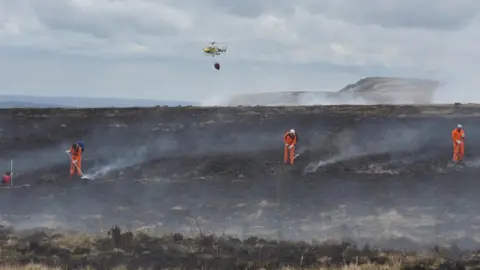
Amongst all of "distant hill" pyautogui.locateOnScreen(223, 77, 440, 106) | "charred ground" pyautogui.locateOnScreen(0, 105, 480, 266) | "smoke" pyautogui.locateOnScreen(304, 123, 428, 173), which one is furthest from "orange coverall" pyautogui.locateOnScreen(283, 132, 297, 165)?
"distant hill" pyautogui.locateOnScreen(223, 77, 440, 106)

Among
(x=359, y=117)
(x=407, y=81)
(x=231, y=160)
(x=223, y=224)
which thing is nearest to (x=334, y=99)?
Result: (x=407, y=81)

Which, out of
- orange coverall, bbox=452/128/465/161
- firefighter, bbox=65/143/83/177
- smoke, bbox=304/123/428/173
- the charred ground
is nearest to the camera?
the charred ground

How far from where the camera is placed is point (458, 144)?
103 feet

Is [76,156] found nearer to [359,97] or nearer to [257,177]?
[257,177]

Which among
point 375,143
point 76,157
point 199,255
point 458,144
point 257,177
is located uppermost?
point 458,144

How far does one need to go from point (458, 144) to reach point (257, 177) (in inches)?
349

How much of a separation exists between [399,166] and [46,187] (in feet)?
51.9

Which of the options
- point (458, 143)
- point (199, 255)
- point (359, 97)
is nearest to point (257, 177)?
point (458, 143)

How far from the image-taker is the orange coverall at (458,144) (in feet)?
101

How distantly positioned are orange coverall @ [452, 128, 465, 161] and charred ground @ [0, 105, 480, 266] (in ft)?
2.37

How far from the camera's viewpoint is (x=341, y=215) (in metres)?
23.3

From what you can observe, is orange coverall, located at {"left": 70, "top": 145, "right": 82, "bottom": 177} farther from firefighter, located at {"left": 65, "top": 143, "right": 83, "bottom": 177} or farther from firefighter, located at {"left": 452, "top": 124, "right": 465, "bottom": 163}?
firefighter, located at {"left": 452, "top": 124, "right": 465, "bottom": 163}

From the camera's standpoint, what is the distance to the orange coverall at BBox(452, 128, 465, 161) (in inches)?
1208

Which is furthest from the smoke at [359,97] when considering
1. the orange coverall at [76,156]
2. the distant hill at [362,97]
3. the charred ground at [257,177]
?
the orange coverall at [76,156]
